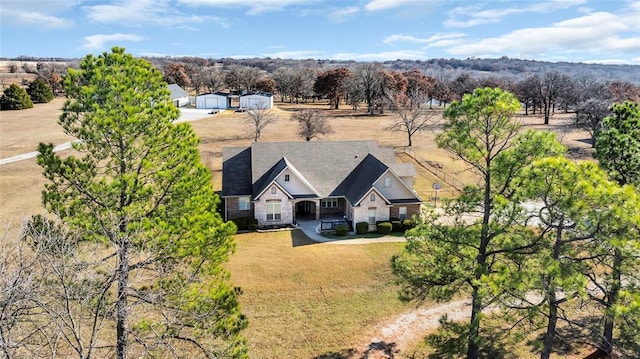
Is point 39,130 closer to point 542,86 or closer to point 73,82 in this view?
point 73,82

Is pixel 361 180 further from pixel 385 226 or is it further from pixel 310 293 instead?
pixel 310 293

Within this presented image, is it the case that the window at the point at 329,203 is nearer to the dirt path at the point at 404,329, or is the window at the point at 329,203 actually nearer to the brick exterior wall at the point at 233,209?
the brick exterior wall at the point at 233,209

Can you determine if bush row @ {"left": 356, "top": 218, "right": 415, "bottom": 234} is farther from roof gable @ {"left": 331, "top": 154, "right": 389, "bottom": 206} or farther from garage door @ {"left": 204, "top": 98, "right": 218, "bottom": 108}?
garage door @ {"left": 204, "top": 98, "right": 218, "bottom": 108}

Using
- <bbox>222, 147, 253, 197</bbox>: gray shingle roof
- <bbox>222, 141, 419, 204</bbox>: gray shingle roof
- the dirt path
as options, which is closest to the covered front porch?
<bbox>222, 141, 419, 204</bbox>: gray shingle roof

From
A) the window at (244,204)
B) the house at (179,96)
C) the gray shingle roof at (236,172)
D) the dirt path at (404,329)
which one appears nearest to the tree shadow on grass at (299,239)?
the window at (244,204)

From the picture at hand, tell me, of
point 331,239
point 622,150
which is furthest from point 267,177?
point 622,150

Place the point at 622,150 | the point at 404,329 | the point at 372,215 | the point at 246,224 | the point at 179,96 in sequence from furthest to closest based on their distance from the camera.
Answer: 1. the point at 179,96
2. the point at 372,215
3. the point at 246,224
4. the point at 404,329
5. the point at 622,150

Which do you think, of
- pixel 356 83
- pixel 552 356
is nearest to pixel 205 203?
pixel 552 356
